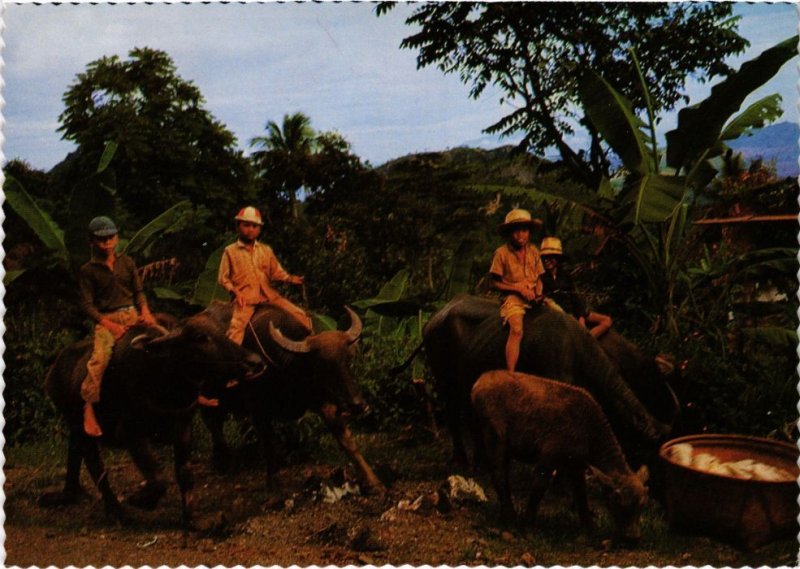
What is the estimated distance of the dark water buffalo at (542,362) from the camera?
171 inches

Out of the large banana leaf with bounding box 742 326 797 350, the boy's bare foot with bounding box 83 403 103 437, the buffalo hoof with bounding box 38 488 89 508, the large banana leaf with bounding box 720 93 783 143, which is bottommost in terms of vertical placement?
the buffalo hoof with bounding box 38 488 89 508

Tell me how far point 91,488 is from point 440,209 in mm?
2963

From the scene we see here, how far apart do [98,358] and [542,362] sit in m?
2.79

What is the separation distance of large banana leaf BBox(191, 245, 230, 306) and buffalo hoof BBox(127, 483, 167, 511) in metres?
1.18

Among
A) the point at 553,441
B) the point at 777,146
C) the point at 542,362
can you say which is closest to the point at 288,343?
the point at 542,362

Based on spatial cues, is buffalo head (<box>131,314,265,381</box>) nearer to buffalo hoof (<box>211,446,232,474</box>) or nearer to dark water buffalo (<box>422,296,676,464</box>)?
buffalo hoof (<box>211,446,232,474</box>)

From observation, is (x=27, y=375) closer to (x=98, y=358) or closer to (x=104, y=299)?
(x=98, y=358)

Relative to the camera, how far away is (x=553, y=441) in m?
4.11

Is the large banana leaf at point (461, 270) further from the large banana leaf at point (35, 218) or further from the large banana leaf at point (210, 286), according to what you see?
the large banana leaf at point (35, 218)

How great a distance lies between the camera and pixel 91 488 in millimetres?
4559

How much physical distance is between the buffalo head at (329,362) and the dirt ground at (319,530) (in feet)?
1.73

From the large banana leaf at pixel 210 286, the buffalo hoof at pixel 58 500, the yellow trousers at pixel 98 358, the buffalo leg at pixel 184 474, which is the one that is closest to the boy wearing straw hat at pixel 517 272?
the large banana leaf at pixel 210 286

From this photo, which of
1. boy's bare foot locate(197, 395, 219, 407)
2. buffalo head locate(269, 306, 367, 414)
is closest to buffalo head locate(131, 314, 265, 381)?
boy's bare foot locate(197, 395, 219, 407)

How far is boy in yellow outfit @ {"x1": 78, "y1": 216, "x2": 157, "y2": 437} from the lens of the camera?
4375mm
